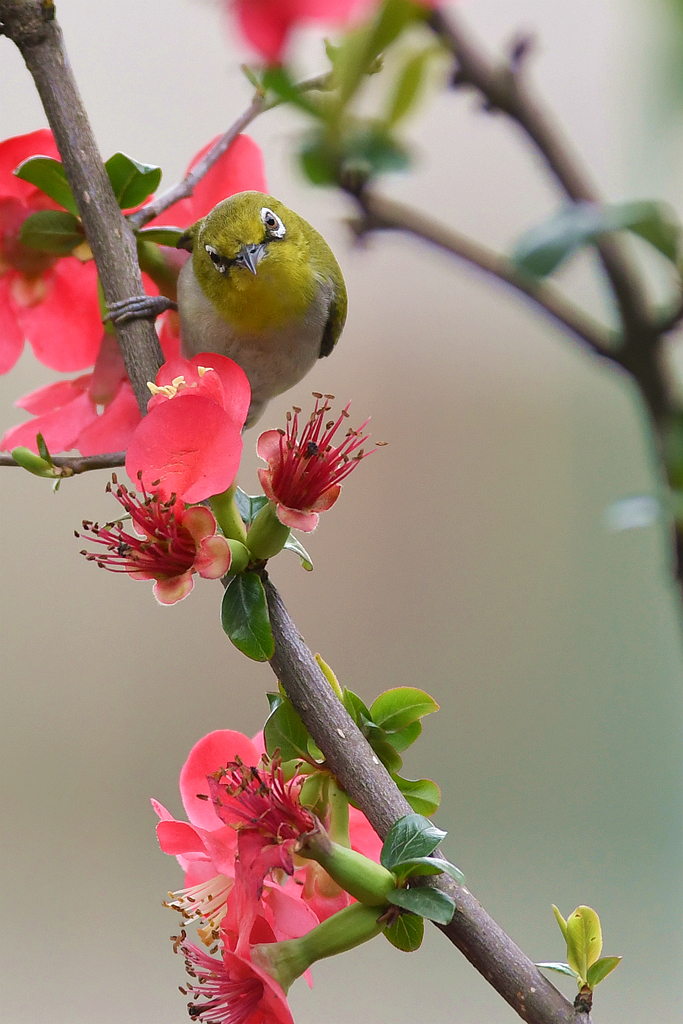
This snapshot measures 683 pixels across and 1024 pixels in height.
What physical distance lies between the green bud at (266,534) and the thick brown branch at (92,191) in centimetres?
9

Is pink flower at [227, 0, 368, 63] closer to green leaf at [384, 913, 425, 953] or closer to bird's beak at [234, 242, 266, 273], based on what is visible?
green leaf at [384, 913, 425, 953]

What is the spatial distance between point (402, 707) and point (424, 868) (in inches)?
3.1

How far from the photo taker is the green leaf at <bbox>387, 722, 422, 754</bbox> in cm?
39

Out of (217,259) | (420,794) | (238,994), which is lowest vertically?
(238,994)

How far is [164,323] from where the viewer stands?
1.84 ft

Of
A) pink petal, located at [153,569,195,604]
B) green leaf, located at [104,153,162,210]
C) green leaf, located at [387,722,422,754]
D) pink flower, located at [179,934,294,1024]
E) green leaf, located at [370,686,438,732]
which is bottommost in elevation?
pink flower, located at [179,934,294,1024]

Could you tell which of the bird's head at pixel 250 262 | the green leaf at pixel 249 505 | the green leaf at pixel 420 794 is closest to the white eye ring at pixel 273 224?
the bird's head at pixel 250 262

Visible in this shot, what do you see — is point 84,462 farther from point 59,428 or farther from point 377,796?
point 377,796

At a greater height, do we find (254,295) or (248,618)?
(254,295)

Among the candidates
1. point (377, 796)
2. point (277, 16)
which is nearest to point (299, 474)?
point (377, 796)

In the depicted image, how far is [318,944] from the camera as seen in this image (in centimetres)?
34

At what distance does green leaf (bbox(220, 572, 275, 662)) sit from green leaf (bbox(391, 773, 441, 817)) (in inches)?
4.1

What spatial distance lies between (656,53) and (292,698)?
0.29m

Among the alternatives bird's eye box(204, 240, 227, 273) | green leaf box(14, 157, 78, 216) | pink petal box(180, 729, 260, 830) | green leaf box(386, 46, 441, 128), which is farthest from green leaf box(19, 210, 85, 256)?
green leaf box(386, 46, 441, 128)
